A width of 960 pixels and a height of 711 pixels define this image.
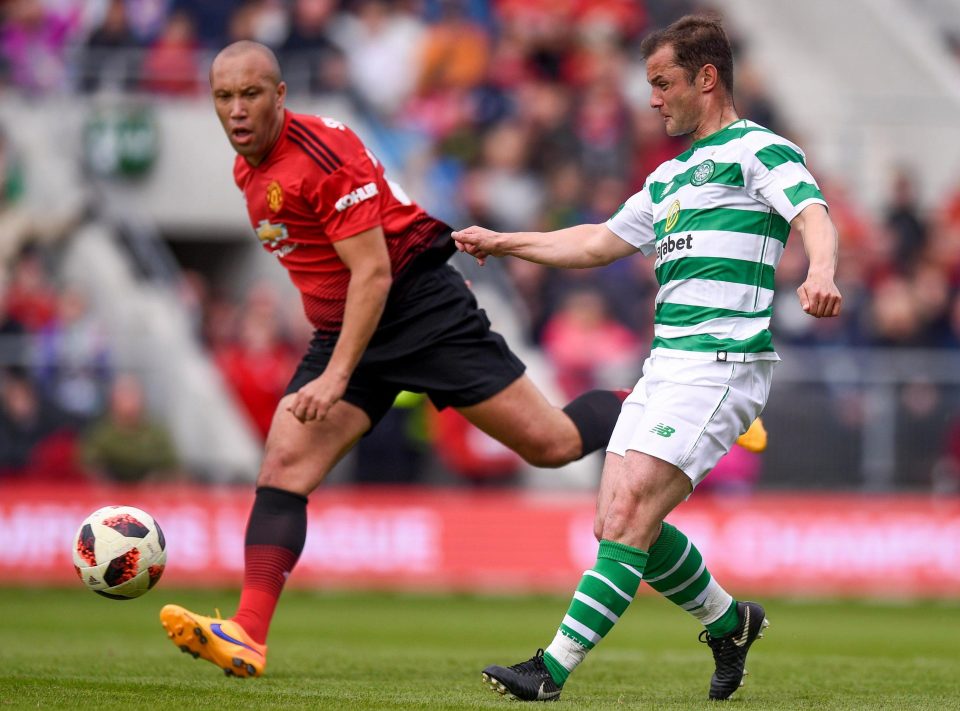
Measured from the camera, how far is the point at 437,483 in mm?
15352

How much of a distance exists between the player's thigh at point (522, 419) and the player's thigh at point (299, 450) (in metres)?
0.64

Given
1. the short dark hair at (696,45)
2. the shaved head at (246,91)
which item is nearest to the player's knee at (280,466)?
the shaved head at (246,91)

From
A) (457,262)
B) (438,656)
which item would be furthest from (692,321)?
(457,262)

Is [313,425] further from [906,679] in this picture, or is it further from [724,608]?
[906,679]

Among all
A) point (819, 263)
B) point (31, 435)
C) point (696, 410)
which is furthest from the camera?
Result: point (31, 435)

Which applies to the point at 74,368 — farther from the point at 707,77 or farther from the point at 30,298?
the point at 707,77

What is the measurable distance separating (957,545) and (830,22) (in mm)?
10300

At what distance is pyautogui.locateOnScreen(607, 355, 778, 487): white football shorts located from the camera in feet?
20.4

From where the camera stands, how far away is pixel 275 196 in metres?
7.14

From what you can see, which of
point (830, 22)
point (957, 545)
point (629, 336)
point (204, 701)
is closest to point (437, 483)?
point (629, 336)

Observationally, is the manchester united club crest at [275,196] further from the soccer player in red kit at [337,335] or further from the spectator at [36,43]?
the spectator at [36,43]

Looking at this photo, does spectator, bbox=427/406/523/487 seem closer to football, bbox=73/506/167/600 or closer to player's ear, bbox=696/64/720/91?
football, bbox=73/506/167/600

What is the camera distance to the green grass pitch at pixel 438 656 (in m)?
6.45

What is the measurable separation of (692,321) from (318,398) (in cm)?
164
